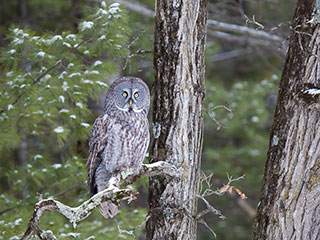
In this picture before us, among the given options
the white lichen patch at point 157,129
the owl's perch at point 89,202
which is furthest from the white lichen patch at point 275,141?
the white lichen patch at point 157,129

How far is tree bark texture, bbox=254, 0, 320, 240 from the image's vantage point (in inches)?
147

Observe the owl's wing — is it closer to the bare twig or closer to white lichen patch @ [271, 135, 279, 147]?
white lichen patch @ [271, 135, 279, 147]

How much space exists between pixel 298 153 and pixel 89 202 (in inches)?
65.9

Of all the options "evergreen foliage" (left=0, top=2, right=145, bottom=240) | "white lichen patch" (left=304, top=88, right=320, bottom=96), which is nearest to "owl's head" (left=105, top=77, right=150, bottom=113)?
"evergreen foliage" (left=0, top=2, right=145, bottom=240)

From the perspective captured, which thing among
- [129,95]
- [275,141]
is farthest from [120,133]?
[275,141]

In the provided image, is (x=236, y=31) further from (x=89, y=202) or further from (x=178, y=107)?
(x=89, y=202)

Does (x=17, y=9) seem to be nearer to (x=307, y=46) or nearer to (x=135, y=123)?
(x=135, y=123)

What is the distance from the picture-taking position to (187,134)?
3.89 meters

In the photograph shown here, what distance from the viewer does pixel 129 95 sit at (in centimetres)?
441

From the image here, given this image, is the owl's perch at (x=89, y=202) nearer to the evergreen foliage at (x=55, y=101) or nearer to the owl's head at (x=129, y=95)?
the owl's head at (x=129, y=95)

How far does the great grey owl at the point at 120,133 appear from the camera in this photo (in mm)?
4316

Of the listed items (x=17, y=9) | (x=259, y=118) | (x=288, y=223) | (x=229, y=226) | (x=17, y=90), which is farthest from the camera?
(x=229, y=226)

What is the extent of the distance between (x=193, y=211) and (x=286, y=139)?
38.6 inches

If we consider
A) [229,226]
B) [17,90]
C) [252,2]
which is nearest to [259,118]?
[252,2]
